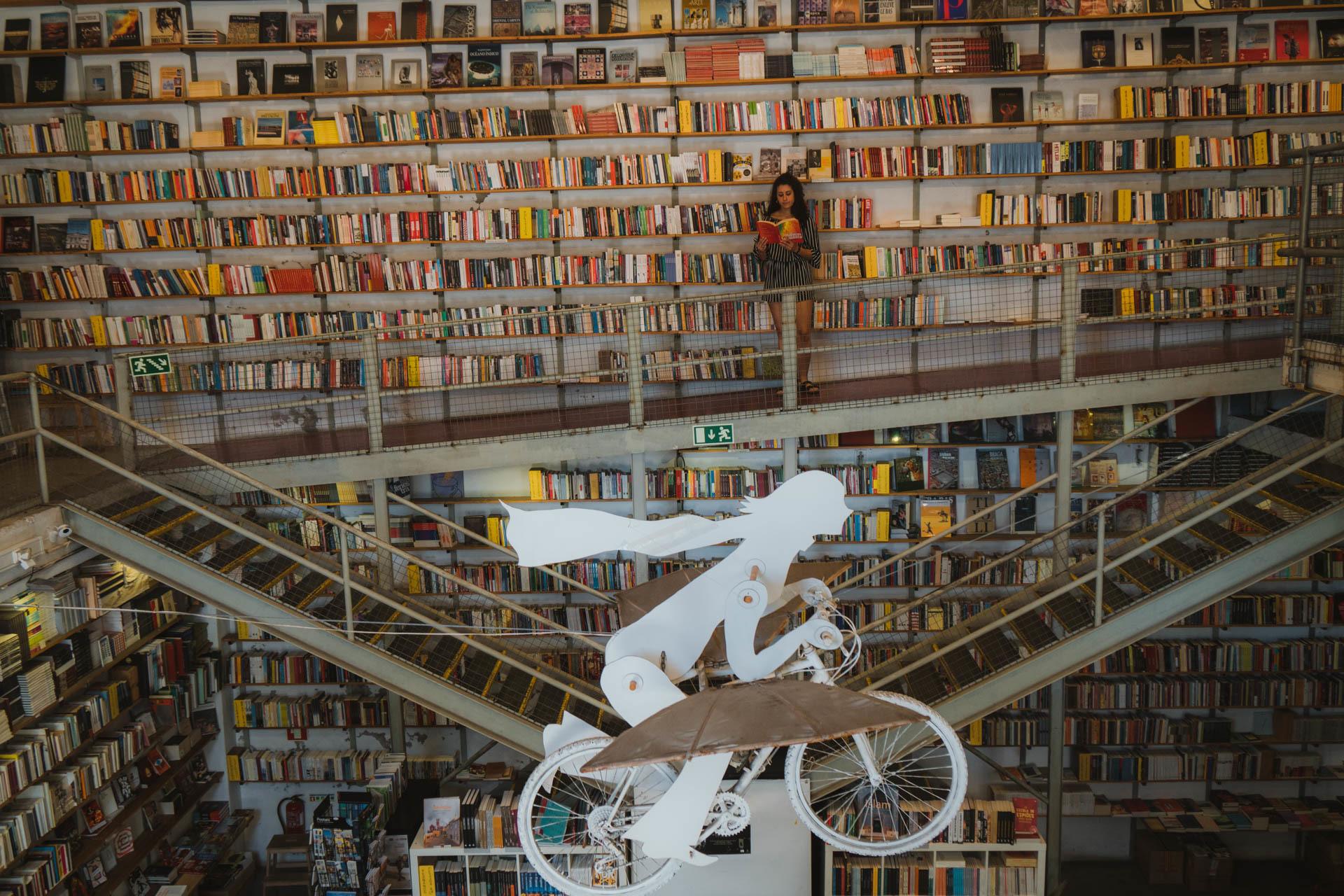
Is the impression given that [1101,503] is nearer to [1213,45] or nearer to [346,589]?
[1213,45]

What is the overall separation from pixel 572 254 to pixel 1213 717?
16.9ft

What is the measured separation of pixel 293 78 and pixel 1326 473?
20.8ft

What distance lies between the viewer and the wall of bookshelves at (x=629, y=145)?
6844mm

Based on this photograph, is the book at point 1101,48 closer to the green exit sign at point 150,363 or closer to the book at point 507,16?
the book at point 507,16

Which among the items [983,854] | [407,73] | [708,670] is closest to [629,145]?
[407,73]

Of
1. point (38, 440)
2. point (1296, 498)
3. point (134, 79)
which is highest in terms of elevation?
point (134, 79)

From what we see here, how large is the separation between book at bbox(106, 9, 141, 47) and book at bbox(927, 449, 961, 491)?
5704 millimetres

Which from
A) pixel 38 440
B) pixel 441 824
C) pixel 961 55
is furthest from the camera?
pixel 961 55

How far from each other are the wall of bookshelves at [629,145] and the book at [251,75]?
2 cm

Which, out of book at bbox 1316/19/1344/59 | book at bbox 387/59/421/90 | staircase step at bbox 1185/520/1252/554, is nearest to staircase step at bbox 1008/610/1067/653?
staircase step at bbox 1185/520/1252/554

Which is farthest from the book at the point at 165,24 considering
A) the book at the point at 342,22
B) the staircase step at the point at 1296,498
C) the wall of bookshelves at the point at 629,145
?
the staircase step at the point at 1296,498

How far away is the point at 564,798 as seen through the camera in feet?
19.5

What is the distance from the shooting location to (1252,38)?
6.91 m

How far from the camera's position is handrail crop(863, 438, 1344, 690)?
4.81m
